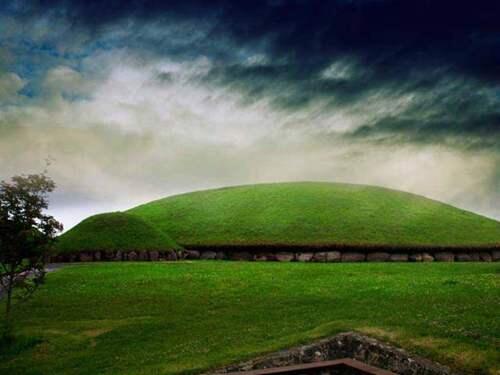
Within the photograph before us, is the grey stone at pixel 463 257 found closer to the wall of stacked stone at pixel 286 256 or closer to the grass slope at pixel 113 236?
the wall of stacked stone at pixel 286 256

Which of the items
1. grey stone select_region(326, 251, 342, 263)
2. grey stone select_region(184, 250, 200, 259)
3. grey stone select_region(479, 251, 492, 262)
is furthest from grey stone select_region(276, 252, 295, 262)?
grey stone select_region(479, 251, 492, 262)

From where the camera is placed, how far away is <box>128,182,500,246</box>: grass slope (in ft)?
169

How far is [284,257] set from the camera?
158 ft

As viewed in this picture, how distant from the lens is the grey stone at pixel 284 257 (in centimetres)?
4803

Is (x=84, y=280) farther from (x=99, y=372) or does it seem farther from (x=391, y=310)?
(x=391, y=310)

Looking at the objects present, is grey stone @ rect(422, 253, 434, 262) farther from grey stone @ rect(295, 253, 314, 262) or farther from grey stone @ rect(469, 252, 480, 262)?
grey stone @ rect(295, 253, 314, 262)

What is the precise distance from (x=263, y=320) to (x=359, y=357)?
16.4 ft

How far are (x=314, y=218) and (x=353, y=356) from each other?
41.9 metres

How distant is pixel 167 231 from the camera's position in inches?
2253

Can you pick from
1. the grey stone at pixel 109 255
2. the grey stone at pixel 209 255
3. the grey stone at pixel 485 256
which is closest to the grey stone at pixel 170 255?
the grey stone at pixel 209 255

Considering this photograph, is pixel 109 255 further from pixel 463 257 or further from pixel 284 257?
pixel 463 257

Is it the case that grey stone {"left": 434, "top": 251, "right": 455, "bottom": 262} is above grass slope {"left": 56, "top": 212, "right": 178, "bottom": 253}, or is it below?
below

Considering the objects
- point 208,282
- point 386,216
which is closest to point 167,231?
point 386,216

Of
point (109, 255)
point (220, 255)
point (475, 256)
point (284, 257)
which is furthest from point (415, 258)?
point (109, 255)
